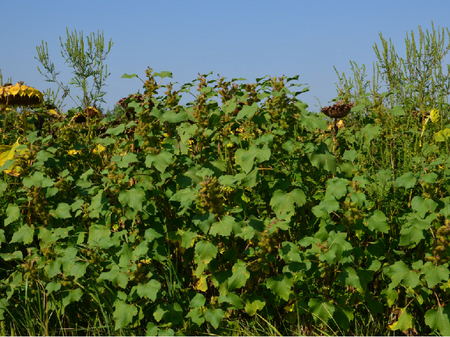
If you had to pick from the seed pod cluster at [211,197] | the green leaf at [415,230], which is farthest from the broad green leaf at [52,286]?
the green leaf at [415,230]

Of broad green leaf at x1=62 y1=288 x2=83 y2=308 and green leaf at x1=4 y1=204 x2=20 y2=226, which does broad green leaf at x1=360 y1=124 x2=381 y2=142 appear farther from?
green leaf at x1=4 y1=204 x2=20 y2=226

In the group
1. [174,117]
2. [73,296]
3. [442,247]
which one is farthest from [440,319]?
[73,296]

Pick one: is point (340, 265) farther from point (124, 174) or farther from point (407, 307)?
point (124, 174)

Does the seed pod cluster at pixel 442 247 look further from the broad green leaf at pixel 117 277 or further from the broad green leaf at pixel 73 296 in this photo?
the broad green leaf at pixel 73 296

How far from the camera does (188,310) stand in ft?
9.49

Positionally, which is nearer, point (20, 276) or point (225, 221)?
point (225, 221)

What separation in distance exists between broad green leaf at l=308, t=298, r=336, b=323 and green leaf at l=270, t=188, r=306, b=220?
1.82 ft

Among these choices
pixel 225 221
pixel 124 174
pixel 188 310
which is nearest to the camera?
pixel 225 221

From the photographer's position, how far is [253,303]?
2693 millimetres

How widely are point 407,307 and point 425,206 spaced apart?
0.70 metres

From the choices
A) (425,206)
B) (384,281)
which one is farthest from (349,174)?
(384,281)

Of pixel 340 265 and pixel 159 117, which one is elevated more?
pixel 159 117

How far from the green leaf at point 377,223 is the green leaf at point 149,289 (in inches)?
49.4

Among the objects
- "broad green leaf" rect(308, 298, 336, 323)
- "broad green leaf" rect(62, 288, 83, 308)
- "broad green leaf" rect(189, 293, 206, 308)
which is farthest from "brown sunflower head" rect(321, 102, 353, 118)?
"broad green leaf" rect(62, 288, 83, 308)
